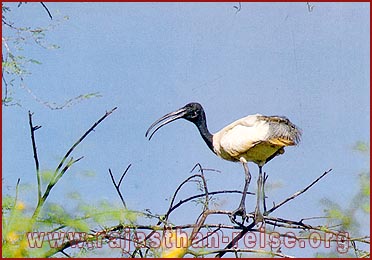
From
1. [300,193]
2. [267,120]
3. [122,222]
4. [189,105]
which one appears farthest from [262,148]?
[122,222]

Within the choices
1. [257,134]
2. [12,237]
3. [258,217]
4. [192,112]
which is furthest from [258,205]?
[12,237]

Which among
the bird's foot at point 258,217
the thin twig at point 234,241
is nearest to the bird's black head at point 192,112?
the bird's foot at point 258,217

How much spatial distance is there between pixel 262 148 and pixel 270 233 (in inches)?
30.1

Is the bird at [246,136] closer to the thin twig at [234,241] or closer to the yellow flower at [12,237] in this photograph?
the thin twig at [234,241]

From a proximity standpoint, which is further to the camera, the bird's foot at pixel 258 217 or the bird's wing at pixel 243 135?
the bird's wing at pixel 243 135

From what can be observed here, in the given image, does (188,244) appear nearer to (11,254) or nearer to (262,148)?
(11,254)

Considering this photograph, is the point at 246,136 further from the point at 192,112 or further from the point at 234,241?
the point at 234,241

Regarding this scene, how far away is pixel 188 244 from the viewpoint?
4.08ft

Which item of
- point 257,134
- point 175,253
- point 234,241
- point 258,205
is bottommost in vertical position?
point 175,253

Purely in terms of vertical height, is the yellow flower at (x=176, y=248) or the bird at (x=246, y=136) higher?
the bird at (x=246, y=136)

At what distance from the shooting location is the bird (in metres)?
2.34

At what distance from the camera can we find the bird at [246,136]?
234cm

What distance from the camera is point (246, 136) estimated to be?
96.7 inches

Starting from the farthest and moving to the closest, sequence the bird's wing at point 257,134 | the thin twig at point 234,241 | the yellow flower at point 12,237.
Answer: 1. the bird's wing at point 257,134
2. the thin twig at point 234,241
3. the yellow flower at point 12,237
